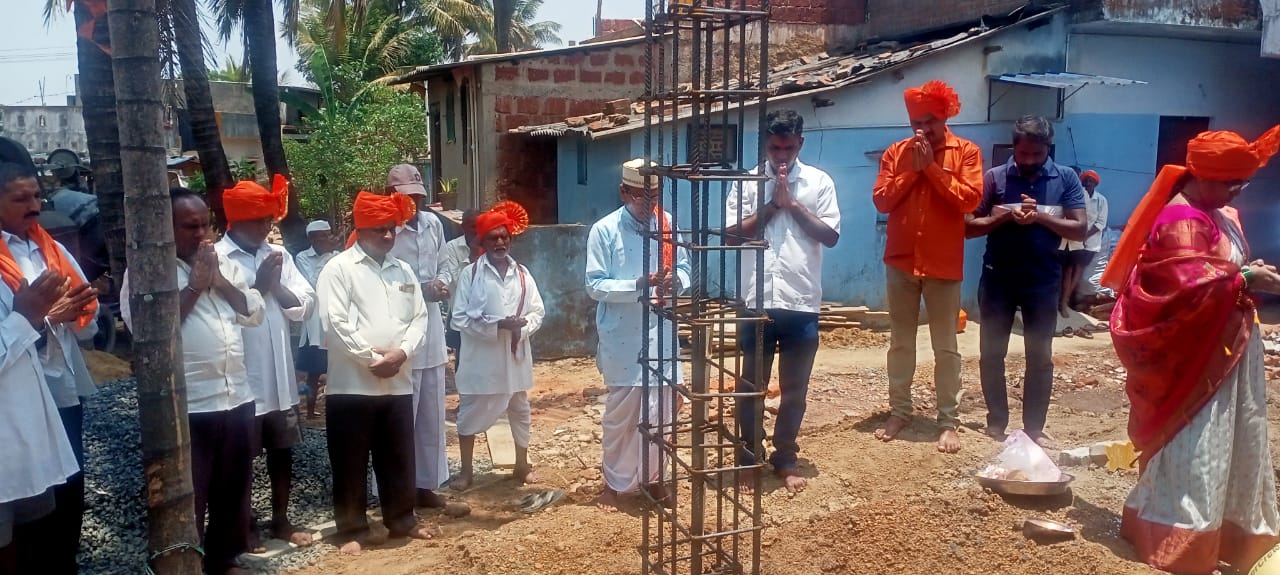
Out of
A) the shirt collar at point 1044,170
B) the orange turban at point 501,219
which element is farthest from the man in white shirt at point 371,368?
the shirt collar at point 1044,170

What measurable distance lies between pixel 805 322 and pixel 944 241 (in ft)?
3.21

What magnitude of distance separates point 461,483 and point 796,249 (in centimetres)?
244

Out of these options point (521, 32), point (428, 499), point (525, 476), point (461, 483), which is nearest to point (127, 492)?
point (428, 499)

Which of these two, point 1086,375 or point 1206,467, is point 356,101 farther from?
point 1206,467

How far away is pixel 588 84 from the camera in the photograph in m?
13.9

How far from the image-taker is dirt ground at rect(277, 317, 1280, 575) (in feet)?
13.6

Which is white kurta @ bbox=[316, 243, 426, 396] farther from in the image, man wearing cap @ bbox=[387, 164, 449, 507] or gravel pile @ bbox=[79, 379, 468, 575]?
gravel pile @ bbox=[79, 379, 468, 575]

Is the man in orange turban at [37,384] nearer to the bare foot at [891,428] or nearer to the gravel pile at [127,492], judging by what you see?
the gravel pile at [127,492]

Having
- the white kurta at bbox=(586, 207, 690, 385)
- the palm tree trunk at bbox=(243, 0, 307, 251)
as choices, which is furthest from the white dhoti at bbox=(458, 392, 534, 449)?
the palm tree trunk at bbox=(243, 0, 307, 251)

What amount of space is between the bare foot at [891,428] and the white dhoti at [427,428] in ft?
8.49

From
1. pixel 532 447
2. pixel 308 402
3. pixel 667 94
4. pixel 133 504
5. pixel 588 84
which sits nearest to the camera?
pixel 667 94

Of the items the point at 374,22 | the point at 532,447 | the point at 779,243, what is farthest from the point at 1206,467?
the point at 374,22

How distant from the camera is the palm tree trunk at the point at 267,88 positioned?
36.1ft

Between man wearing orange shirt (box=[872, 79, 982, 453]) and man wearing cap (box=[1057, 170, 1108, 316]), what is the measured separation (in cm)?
356
